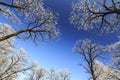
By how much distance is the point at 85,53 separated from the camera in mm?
25891

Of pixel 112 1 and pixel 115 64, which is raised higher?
pixel 115 64

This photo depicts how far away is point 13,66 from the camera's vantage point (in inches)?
1350

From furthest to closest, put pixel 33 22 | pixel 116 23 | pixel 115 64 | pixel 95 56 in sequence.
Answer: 1. pixel 115 64
2. pixel 95 56
3. pixel 33 22
4. pixel 116 23

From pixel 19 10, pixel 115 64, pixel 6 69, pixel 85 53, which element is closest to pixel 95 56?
pixel 85 53

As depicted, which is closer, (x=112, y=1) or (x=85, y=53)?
(x=112, y=1)

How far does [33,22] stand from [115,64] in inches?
638

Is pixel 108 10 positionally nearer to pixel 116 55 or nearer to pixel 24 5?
pixel 24 5

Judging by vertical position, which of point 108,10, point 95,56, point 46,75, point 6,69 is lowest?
point 108,10

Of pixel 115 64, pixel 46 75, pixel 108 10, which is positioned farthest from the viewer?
pixel 46 75

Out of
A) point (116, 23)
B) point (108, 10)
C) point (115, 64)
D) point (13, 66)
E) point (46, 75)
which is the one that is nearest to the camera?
point (108, 10)

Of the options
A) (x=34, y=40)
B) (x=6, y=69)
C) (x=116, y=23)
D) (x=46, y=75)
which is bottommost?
(x=116, y=23)

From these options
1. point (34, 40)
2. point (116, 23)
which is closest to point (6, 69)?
point (34, 40)

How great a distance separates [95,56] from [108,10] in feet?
50.5

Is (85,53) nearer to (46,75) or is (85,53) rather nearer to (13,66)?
(13,66)
